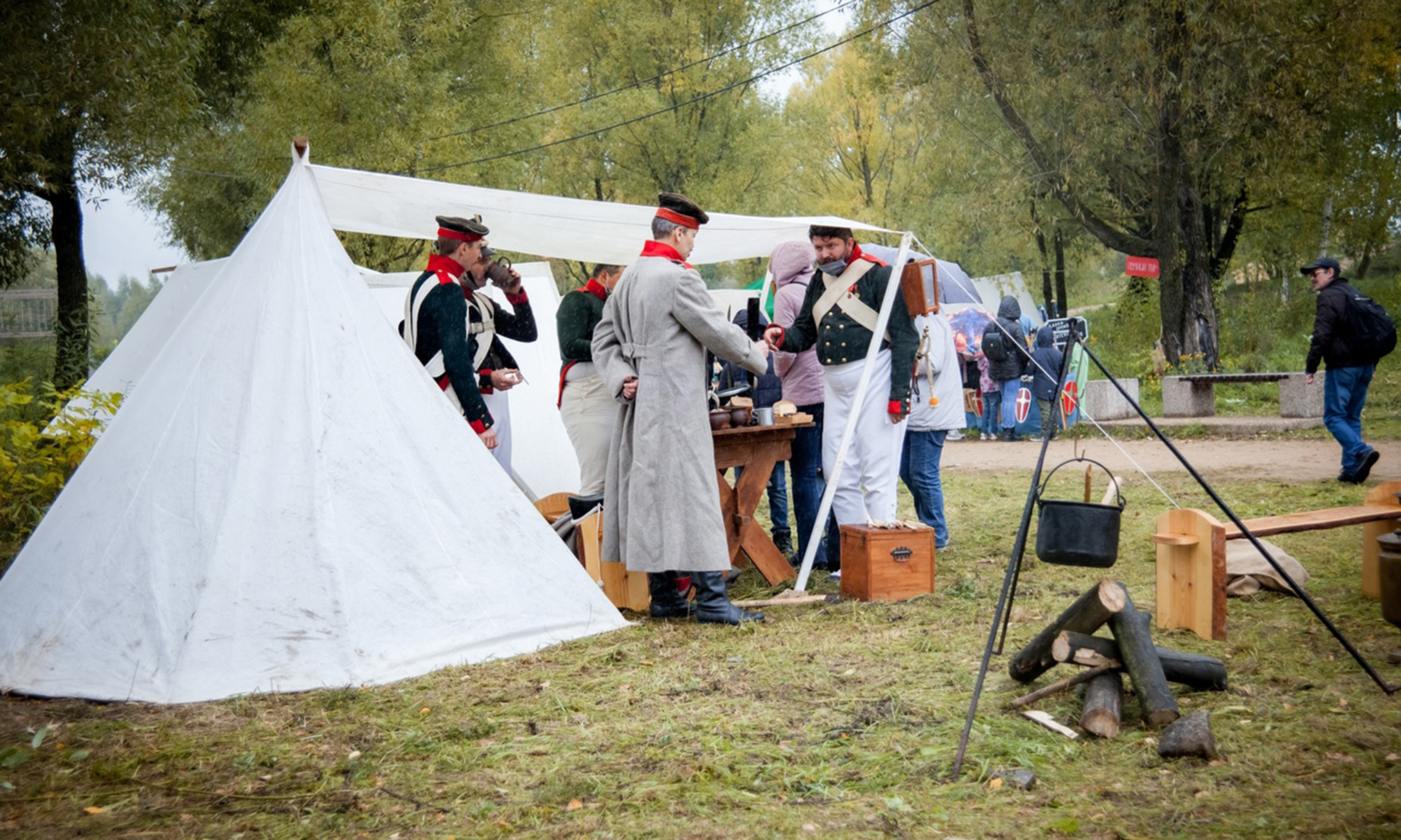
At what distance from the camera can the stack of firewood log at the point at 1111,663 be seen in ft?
11.6

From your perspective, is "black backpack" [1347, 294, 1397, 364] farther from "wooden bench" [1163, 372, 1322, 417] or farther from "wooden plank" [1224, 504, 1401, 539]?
"wooden bench" [1163, 372, 1322, 417]

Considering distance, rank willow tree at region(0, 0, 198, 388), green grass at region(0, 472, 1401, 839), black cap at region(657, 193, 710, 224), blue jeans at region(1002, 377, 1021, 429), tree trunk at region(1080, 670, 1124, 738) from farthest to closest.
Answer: blue jeans at region(1002, 377, 1021, 429) → willow tree at region(0, 0, 198, 388) → black cap at region(657, 193, 710, 224) → tree trunk at region(1080, 670, 1124, 738) → green grass at region(0, 472, 1401, 839)

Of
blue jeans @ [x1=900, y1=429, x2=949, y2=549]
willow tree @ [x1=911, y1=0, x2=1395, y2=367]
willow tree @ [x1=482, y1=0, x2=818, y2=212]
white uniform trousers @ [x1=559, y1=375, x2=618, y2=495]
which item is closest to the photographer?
white uniform trousers @ [x1=559, y1=375, x2=618, y2=495]

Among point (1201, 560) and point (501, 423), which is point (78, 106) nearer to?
point (501, 423)

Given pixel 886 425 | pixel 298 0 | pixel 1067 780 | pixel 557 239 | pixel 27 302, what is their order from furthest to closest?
pixel 27 302 → pixel 298 0 → pixel 557 239 → pixel 886 425 → pixel 1067 780

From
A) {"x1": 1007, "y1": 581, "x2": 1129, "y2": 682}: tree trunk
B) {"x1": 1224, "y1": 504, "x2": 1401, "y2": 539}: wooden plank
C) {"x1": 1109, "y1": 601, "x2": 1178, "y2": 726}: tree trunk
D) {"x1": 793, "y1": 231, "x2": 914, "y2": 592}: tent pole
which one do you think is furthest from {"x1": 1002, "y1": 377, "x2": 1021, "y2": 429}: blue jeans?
{"x1": 1109, "y1": 601, "x2": 1178, "y2": 726}: tree trunk

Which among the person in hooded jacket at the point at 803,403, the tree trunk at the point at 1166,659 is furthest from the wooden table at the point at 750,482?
the tree trunk at the point at 1166,659

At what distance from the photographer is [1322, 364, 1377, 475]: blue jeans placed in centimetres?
846

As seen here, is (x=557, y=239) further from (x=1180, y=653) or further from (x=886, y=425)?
(x=1180, y=653)

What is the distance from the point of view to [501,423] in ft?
19.8

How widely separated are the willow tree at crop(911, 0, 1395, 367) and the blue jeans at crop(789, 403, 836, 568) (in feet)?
36.1

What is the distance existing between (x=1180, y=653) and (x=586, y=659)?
214 cm

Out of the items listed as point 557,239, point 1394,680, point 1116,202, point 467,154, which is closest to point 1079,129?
point 1116,202

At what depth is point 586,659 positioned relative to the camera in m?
4.55
